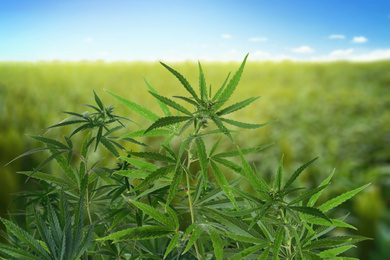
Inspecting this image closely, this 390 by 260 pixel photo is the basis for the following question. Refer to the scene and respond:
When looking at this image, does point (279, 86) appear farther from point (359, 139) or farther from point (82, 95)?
point (82, 95)

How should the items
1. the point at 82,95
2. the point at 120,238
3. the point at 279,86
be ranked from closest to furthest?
the point at 120,238
the point at 82,95
the point at 279,86

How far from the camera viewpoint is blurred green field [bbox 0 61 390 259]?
1932 millimetres

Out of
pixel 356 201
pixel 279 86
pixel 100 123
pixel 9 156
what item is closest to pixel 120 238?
pixel 100 123

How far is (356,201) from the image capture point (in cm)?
177

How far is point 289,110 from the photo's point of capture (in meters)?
2.70

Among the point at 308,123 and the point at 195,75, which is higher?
the point at 195,75

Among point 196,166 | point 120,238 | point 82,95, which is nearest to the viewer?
point 120,238

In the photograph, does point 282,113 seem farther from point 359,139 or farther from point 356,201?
point 356,201

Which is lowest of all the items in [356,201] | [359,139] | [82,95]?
[356,201]

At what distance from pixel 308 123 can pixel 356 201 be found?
0.87m

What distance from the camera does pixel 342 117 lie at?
8.66ft

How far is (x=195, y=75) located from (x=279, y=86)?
2.46 ft

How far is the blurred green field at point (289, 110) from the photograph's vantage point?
1932mm

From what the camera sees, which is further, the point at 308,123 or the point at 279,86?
the point at 279,86
